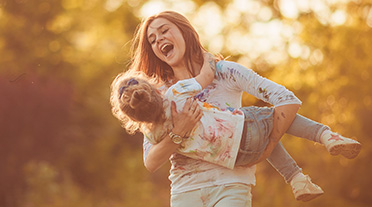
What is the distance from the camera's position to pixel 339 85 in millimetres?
11211

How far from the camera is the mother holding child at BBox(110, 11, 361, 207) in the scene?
278cm

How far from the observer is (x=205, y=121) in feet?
9.17

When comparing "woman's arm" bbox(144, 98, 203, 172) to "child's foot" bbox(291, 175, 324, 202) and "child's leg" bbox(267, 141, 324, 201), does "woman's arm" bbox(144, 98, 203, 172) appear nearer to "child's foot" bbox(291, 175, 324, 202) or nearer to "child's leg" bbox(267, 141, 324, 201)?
"child's leg" bbox(267, 141, 324, 201)

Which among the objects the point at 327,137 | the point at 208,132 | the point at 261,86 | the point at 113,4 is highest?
the point at 113,4

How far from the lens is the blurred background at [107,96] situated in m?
11.0

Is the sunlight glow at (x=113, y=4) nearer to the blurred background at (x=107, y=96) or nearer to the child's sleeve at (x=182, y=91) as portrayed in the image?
the blurred background at (x=107, y=96)

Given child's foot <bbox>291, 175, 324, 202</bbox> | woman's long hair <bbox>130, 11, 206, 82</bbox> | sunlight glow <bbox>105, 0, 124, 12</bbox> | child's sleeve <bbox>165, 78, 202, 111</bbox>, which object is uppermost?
sunlight glow <bbox>105, 0, 124, 12</bbox>

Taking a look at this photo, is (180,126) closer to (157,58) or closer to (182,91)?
(182,91)

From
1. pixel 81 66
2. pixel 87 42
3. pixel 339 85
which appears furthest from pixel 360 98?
pixel 87 42

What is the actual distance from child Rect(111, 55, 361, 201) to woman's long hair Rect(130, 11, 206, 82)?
176mm

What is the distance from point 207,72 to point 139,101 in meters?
0.41

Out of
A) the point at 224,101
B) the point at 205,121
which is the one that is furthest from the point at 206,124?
the point at 224,101

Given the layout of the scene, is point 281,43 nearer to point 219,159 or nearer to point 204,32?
point 204,32

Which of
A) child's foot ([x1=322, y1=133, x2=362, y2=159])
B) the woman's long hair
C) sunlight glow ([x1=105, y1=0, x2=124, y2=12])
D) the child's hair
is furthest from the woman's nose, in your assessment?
sunlight glow ([x1=105, y1=0, x2=124, y2=12])
